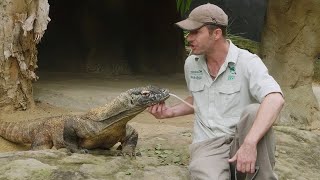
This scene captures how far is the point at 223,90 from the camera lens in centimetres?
349

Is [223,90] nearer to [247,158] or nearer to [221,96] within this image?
[221,96]

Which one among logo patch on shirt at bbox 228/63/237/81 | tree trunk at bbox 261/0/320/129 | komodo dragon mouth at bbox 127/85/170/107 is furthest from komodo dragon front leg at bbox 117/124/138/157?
tree trunk at bbox 261/0/320/129

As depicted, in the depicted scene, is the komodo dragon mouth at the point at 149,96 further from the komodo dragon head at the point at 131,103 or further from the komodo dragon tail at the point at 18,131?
the komodo dragon tail at the point at 18,131

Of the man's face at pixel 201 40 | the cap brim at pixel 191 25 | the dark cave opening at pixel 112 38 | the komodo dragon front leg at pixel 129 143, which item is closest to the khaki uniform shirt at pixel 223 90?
the man's face at pixel 201 40

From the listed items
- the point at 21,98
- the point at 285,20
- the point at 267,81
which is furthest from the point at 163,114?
the point at 285,20

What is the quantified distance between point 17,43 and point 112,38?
470 centimetres

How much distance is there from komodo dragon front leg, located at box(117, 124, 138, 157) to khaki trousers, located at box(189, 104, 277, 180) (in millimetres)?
673

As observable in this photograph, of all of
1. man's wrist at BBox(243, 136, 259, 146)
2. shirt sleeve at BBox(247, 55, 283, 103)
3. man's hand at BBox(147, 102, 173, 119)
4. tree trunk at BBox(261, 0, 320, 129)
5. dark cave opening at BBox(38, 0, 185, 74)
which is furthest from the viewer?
dark cave opening at BBox(38, 0, 185, 74)

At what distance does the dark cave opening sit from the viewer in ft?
36.1

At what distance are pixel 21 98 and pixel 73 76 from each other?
345cm

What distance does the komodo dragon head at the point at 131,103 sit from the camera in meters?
3.79

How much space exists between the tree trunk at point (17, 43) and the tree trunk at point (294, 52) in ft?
9.52

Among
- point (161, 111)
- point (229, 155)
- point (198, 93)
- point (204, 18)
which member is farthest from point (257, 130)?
point (161, 111)

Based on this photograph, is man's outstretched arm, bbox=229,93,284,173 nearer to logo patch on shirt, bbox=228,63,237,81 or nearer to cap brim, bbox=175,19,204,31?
logo patch on shirt, bbox=228,63,237,81
